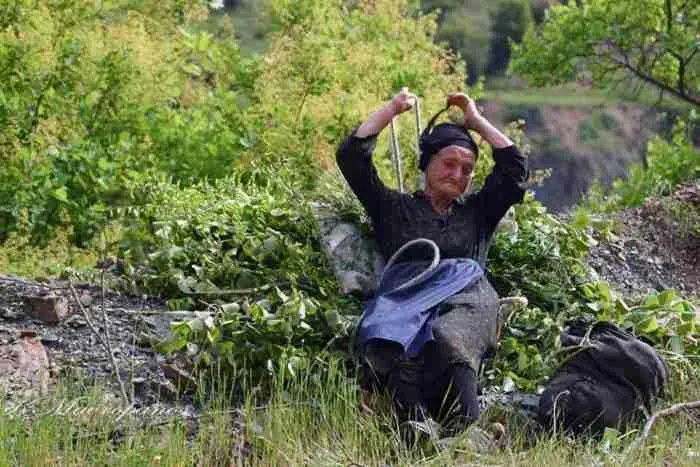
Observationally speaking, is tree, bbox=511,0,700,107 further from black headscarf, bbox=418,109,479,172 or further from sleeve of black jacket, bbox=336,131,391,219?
sleeve of black jacket, bbox=336,131,391,219

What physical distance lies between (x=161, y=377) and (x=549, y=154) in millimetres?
69643

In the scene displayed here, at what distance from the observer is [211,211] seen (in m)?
7.64

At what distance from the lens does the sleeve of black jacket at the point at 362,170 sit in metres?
6.68

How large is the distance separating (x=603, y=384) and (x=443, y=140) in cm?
123

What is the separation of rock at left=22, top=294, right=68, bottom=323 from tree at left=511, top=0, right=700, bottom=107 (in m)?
8.88

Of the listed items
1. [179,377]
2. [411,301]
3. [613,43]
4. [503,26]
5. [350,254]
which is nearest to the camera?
[179,377]

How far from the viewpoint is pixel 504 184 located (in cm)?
669

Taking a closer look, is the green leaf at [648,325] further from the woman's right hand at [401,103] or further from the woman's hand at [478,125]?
the woman's right hand at [401,103]

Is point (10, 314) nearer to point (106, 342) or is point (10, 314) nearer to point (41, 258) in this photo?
point (106, 342)

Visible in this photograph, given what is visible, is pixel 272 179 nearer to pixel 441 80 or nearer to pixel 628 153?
pixel 441 80

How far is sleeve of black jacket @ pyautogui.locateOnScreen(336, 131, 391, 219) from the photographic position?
21.9 feet

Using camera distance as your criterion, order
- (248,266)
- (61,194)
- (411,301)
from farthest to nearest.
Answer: (61,194) < (248,266) < (411,301)

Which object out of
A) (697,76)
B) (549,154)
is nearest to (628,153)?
(549,154)

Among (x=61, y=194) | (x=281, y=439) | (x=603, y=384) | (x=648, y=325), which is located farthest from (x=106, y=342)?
(x=61, y=194)
